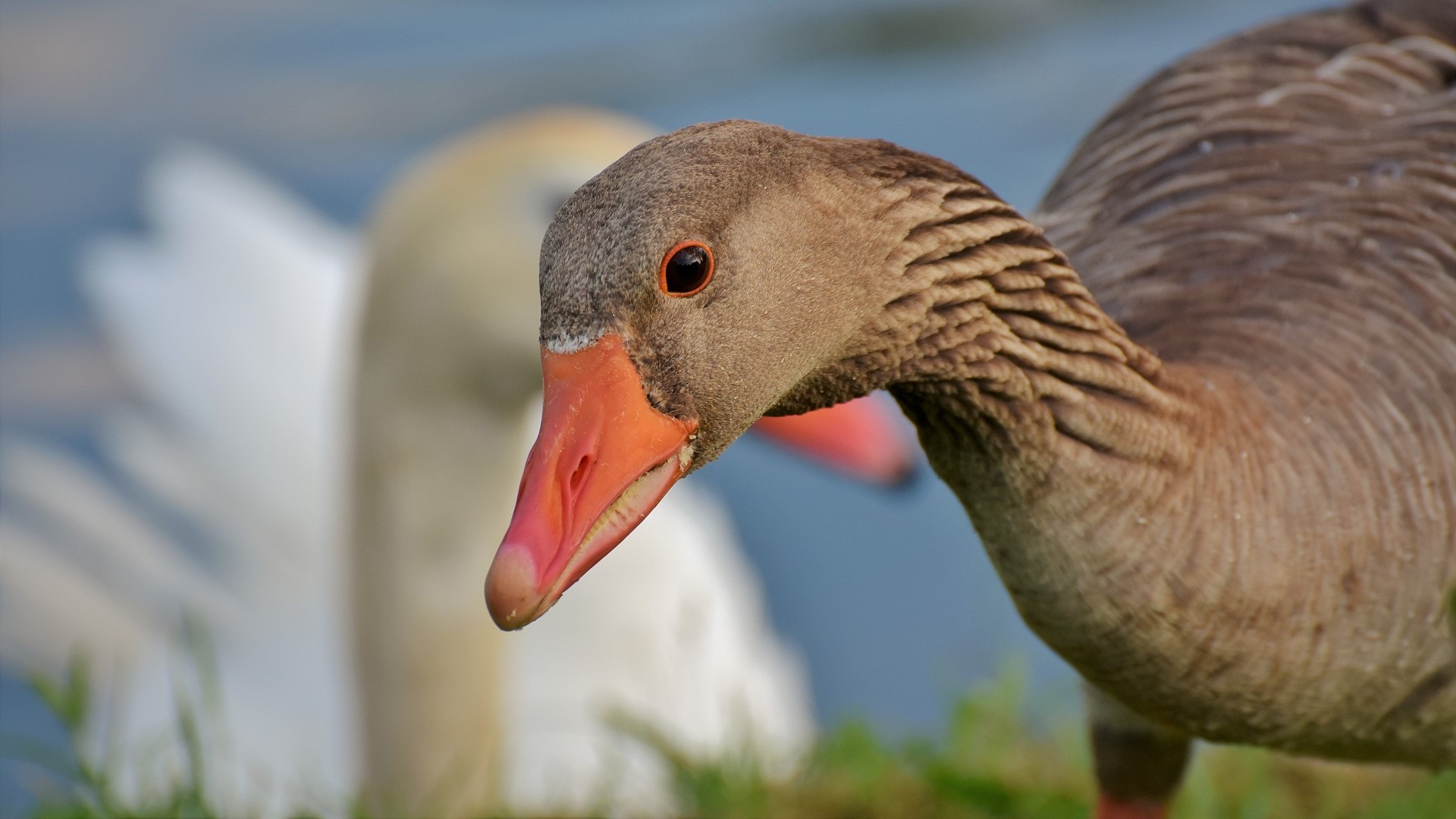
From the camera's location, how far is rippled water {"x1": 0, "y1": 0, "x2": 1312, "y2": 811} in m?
6.64

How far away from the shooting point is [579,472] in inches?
74.0

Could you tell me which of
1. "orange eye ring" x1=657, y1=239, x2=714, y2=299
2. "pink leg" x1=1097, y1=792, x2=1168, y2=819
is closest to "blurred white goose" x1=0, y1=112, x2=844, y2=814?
"pink leg" x1=1097, y1=792, x2=1168, y2=819

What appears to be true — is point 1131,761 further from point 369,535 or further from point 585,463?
point 369,535

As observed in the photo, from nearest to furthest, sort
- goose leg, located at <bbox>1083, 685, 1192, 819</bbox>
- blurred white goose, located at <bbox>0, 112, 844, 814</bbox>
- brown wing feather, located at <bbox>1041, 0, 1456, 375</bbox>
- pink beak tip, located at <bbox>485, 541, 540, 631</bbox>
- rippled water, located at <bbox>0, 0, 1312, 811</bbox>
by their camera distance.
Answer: pink beak tip, located at <bbox>485, 541, 540, 631</bbox> < brown wing feather, located at <bbox>1041, 0, 1456, 375</bbox> < goose leg, located at <bbox>1083, 685, 1192, 819</bbox> < blurred white goose, located at <bbox>0, 112, 844, 814</bbox> < rippled water, located at <bbox>0, 0, 1312, 811</bbox>

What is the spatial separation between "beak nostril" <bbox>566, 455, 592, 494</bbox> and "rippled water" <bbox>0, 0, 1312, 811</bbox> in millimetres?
4586

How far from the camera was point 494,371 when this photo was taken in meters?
4.16

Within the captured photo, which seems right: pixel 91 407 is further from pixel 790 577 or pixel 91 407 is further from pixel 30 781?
pixel 30 781

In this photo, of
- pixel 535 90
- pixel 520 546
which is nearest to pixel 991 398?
pixel 520 546

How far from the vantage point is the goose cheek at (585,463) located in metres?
1.83

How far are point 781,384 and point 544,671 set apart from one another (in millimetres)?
3466

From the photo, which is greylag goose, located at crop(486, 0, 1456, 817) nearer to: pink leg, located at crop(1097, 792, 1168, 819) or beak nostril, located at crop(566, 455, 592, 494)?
beak nostril, located at crop(566, 455, 592, 494)

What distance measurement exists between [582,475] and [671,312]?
20cm

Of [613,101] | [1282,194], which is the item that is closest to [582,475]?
[1282,194]

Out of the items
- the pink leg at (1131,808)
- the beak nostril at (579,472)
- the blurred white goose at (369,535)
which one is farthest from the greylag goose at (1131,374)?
the blurred white goose at (369,535)
